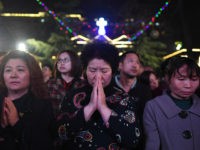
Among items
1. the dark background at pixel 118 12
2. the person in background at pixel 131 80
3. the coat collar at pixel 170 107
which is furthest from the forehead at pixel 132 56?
the dark background at pixel 118 12

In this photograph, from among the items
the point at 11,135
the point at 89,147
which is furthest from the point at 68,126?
the point at 11,135

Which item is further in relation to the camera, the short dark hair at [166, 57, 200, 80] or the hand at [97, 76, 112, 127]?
the short dark hair at [166, 57, 200, 80]

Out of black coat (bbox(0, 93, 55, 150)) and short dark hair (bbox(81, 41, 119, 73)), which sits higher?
short dark hair (bbox(81, 41, 119, 73))

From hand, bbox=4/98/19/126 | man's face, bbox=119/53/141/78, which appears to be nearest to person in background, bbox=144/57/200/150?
hand, bbox=4/98/19/126

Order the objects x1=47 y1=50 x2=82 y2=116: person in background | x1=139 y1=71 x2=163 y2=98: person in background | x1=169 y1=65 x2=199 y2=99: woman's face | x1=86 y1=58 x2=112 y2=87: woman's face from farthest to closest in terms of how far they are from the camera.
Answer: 1. x1=139 y1=71 x2=163 y2=98: person in background
2. x1=47 y1=50 x2=82 y2=116: person in background
3. x1=169 y1=65 x2=199 y2=99: woman's face
4. x1=86 y1=58 x2=112 y2=87: woman's face

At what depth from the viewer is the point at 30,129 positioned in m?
2.49

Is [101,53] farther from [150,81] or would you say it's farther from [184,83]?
[150,81]

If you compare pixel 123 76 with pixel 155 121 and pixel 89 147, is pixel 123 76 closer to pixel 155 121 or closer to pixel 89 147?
pixel 155 121

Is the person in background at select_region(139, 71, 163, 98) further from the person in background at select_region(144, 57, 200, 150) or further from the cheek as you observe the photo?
the cheek

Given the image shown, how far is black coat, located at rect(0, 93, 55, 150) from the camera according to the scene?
2.45 metres

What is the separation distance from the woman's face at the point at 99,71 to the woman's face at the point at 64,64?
6.02ft

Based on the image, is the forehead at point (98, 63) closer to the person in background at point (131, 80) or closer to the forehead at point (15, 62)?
the forehead at point (15, 62)

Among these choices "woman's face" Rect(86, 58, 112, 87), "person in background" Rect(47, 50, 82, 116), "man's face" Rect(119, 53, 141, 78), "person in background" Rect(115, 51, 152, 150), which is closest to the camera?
"woman's face" Rect(86, 58, 112, 87)

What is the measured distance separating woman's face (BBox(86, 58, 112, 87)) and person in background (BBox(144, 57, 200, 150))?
547 millimetres
